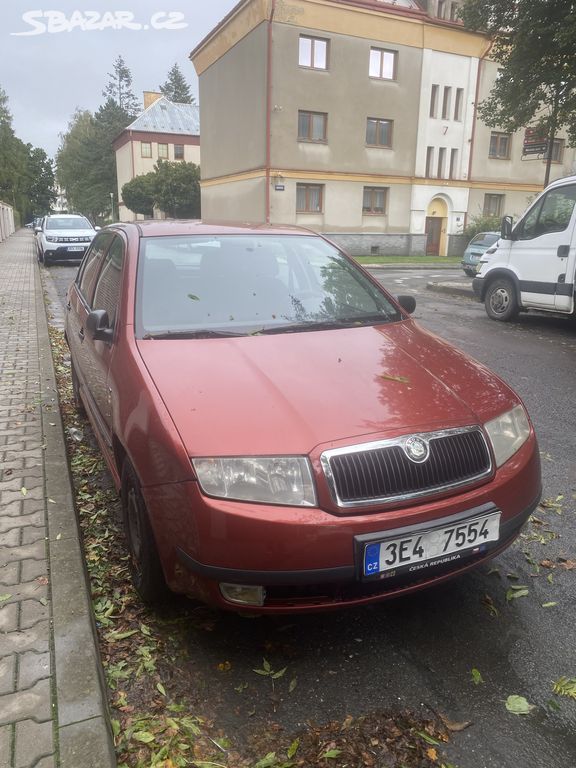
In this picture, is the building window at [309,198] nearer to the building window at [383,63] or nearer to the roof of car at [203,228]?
the building window at [383,63]

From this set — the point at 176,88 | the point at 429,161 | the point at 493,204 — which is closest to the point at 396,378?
the point at 429,161

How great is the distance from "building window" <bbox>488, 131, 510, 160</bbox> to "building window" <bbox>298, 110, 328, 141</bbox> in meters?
10.6

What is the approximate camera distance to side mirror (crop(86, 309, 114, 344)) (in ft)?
11.0

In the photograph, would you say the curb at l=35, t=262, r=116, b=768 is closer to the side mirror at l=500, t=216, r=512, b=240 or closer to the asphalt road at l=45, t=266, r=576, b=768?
the asphalt road at l=45, t=266, r=576, b=768

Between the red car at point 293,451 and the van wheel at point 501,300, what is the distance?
748cm

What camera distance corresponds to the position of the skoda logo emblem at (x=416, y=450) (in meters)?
2.38

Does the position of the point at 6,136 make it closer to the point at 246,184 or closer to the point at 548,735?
the point at 246,184

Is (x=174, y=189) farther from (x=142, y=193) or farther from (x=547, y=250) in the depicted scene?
(x=547, y=250)

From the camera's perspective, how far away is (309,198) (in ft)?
104

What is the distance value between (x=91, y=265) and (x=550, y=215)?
7.19 m

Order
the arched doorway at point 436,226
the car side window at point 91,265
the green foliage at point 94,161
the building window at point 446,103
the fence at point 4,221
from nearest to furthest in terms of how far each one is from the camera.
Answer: the car side window at point 91,265 → the building window at point 446,103 → the arched doorway at point 436,226 → the fence at point 4,221 → the green foliage at point 94,161

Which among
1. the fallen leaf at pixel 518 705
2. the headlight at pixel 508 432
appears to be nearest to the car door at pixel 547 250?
the headlight at pixel 508 432

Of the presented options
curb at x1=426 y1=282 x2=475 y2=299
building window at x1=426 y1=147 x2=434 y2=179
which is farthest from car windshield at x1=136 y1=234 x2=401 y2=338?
building window at x1=426 y1=147 x2=434 y2=179

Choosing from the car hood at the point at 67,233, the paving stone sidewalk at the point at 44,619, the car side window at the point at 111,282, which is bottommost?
the paving stone sidewalk at the point at 44,619
